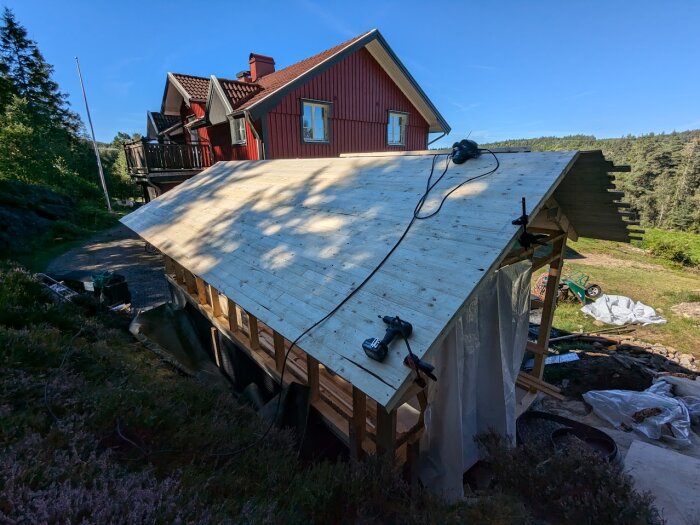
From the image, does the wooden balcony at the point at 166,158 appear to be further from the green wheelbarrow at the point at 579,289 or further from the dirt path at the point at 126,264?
the green wheelbarrow at the point at 579,289

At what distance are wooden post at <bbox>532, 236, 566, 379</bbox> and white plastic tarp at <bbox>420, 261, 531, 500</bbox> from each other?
4.32 ft

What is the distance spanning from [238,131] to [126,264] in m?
7.37

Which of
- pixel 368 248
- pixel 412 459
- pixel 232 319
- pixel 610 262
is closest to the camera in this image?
pixel 368 248

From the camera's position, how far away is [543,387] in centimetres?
527

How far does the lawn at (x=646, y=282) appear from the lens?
9.47 meters

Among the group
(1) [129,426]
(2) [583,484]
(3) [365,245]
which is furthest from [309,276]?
(2) [583,484]

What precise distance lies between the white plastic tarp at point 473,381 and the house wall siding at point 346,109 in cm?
1018

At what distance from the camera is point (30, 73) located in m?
31.7

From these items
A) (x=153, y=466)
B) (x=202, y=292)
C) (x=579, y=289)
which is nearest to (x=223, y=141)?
(x=202, y=292)

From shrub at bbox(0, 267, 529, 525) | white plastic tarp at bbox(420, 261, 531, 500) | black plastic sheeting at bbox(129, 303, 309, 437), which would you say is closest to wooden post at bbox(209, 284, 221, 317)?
black plastic sheeting at bbox(129, 303, 309, 437)

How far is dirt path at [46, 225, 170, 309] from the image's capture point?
1080 cm

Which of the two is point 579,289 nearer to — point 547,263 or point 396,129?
point 547,263

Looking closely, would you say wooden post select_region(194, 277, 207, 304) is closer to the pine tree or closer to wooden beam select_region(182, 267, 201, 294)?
wooden beam select_region(182, 267, 201, 294)

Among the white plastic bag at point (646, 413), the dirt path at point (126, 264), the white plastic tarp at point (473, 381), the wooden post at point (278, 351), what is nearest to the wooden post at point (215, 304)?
the wooden post at point (278, 351)
